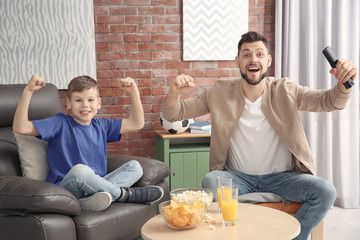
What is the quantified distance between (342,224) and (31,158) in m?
2.07

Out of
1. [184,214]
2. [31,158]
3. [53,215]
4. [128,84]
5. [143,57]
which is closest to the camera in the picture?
[184,214]

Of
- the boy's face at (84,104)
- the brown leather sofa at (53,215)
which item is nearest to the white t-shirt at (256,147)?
the brown leather sofa at (53,215)

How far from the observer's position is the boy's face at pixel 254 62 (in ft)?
7.41

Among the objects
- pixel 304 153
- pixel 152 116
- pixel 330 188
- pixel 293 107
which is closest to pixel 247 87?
pixel 293 107

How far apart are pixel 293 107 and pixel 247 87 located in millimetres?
285

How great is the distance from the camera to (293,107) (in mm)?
2230

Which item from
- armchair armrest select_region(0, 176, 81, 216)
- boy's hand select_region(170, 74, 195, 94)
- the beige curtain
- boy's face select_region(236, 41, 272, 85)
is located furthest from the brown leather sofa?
the beige curtain

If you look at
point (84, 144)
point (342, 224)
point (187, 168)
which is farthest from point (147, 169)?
point (342, 224)

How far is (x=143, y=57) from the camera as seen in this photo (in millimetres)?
3373

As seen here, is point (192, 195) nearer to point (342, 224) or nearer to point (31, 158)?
point (31, 158)

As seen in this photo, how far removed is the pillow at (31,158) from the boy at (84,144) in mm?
52

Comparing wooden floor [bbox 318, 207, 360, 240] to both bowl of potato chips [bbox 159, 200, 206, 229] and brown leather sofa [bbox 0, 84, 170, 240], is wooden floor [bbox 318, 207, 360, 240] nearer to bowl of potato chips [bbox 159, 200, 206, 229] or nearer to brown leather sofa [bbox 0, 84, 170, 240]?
brown leather sofa [bbox 0, 84, 170, 240]

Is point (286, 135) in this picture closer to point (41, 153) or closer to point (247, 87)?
point (247, 87)

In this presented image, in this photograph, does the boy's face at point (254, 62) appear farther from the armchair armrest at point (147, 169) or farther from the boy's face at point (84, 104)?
the boy's face at point (84, 104)
